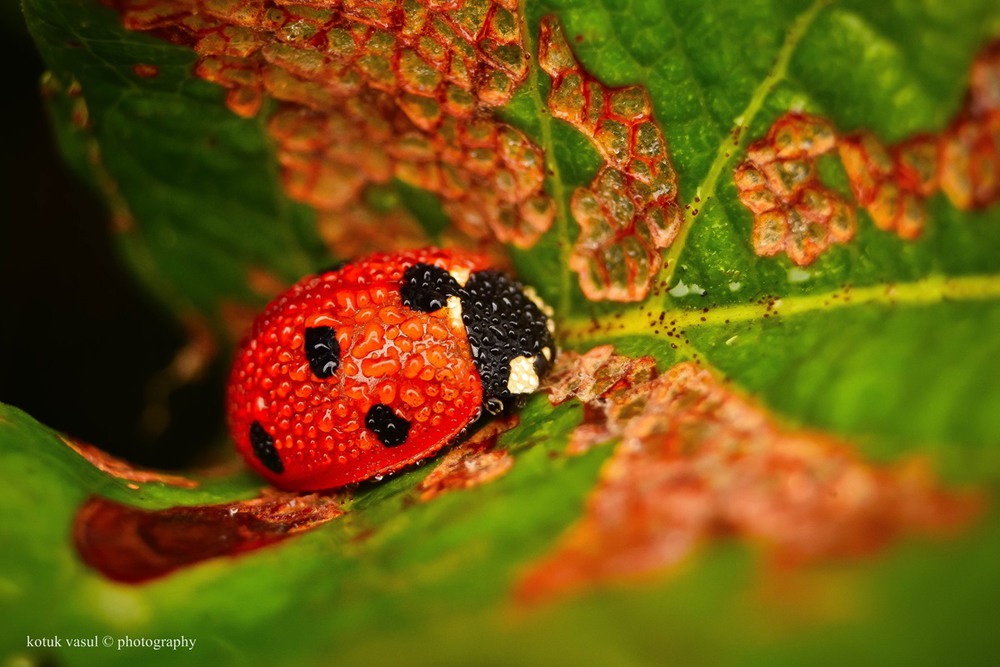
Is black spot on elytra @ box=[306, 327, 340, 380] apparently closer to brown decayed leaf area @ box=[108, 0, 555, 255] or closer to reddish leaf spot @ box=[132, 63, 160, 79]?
brown decayed leaf area @ box=[108, 0, 555, 255]

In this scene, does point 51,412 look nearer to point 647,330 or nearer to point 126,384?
point 126,384

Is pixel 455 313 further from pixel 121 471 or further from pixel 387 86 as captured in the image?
pixel 121 471

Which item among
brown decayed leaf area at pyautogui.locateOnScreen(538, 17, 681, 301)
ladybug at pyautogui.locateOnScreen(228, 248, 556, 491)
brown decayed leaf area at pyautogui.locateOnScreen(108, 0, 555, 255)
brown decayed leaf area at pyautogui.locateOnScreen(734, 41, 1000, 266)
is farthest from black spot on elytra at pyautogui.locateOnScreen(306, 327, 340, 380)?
brown decayed leaf area at pyautogui.locateOnScreen(734, 41, 1000, 266)

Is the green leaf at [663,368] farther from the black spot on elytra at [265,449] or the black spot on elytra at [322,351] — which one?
the black spot on elytra at [322,351]

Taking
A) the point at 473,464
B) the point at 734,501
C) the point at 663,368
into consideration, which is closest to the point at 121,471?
the point at 473,464

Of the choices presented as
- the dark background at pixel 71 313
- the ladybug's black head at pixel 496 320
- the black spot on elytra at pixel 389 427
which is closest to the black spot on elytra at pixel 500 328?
the ladybug's black head at pixel 496 320

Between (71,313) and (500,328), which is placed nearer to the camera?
(500,328)
